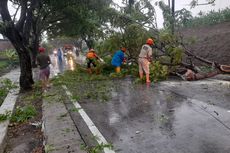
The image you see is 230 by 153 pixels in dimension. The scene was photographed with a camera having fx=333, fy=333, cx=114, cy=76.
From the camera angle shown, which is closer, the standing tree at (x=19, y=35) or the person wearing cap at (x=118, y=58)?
the standing tree at (x=19, y=35)

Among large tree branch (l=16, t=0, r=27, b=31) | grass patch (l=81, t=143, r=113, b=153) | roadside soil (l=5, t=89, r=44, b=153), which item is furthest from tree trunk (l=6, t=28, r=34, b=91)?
grass patch (l=81, t=143, r=113, b=153)

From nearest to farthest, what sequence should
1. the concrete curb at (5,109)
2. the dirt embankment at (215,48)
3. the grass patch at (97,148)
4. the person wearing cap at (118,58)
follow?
the grass patch at (97,148) < the concrete curb at (5,109) < the person wearing cap at (118,58) < the dirt embankment at (215,48)

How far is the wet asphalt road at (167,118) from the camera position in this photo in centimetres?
595

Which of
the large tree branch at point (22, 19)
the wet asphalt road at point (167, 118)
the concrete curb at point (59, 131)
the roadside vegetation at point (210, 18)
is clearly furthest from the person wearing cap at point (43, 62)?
the roadside vegetation at point (210, 18)

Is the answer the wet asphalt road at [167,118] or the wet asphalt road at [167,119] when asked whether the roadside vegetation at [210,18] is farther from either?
the wet asphalt road at [167,119]

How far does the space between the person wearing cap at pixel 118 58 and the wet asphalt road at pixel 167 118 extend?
383 cm

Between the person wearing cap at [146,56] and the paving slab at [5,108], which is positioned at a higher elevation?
the person wearing cap at [146,56]

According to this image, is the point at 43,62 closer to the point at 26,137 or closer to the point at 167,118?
the point at 26,137

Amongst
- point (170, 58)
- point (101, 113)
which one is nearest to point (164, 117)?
point (101, 113)

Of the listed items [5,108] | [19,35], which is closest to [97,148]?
[5,108]

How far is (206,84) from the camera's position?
500 inches

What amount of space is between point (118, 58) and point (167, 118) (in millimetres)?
8842

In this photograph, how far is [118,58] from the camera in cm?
1642

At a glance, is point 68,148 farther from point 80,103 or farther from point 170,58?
point 170,58
